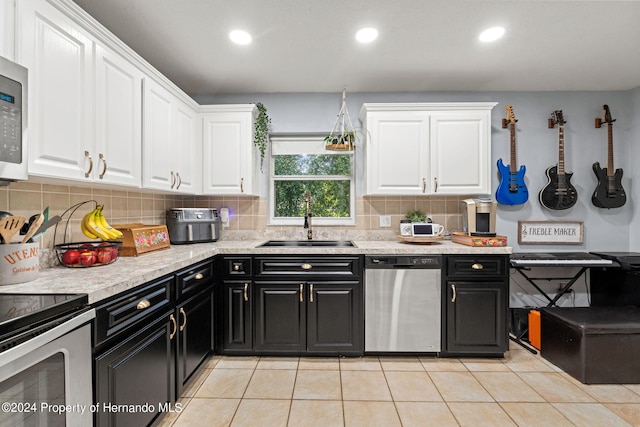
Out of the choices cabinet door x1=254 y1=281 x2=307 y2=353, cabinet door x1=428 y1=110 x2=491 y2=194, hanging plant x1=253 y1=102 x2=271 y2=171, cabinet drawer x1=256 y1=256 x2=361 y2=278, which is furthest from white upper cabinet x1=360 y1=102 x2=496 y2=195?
cabinet door x1=254 y1=281 x2=307 y2=353

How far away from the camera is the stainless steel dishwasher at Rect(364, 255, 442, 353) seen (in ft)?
8.39

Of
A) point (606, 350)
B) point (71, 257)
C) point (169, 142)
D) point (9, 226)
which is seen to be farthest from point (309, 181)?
point (606, 350)

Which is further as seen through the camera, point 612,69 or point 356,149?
point 356,149

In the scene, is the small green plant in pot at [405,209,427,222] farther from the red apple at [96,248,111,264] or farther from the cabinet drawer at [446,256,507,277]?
the red apple at [96,248,111,264]

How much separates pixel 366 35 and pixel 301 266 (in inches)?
70.3

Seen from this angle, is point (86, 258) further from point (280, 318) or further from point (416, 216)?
point (416, 216)

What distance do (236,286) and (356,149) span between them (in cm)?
180

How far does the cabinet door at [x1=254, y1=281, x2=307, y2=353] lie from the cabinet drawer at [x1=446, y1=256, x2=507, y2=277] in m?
1.23

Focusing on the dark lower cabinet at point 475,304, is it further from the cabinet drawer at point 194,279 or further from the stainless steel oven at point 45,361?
the stainless steel oven at point 45,361

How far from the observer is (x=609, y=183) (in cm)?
313

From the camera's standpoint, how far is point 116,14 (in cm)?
199

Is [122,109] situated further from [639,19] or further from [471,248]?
[639,19]

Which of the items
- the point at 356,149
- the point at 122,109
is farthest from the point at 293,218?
the point at 122,109

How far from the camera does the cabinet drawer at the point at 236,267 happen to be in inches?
102
